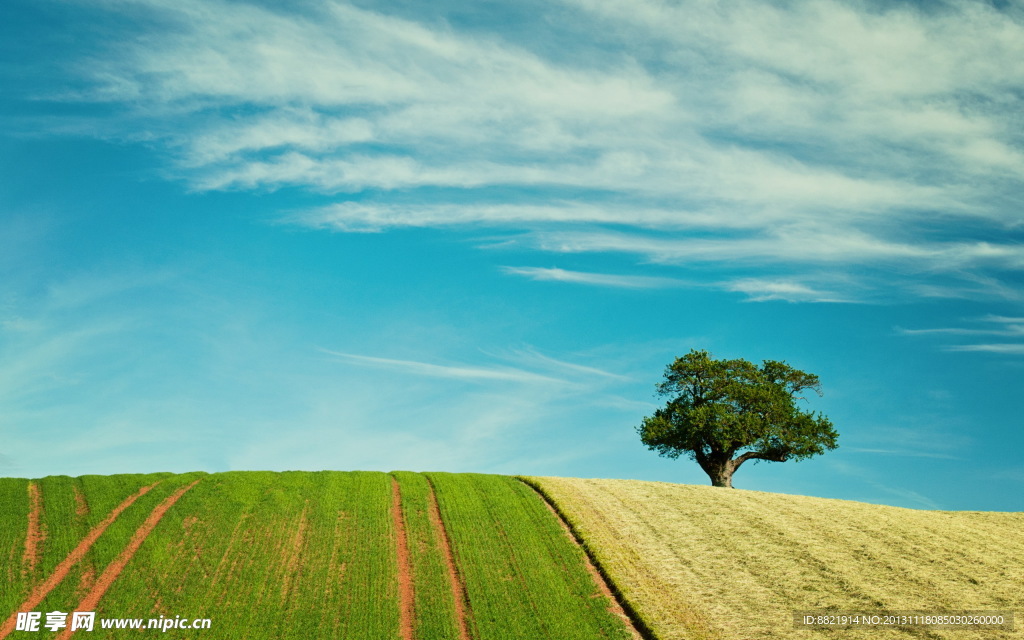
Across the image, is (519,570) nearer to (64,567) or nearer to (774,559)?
(774,559)

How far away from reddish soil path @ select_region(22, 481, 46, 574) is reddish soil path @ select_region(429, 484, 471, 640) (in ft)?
63.6

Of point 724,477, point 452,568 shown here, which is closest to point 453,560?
point 452,568

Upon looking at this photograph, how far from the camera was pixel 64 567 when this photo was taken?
33938 mm

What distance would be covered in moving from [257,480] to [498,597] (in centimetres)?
2059

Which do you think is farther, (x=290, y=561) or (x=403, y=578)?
(x=290, y=561)

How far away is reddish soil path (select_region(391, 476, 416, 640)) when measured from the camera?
30406 mm

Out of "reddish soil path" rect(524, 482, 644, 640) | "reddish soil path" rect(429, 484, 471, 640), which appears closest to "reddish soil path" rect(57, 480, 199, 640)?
"reddish soil path" rect(429, 484, 471, 640)

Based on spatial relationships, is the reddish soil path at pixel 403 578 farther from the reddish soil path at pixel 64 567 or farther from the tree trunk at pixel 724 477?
the tree trunk at pixel 724 477

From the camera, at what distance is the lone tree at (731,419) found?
64.6 m

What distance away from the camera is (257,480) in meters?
45.7

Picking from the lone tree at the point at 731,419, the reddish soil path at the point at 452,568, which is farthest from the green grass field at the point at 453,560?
the lone tree at the point at 731,419

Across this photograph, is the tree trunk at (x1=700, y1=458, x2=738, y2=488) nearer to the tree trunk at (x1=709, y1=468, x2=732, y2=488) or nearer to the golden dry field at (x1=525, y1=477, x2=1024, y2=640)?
the tree trunk at (x1=709, y1=468, x2=732, y2=488)

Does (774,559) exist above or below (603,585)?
above

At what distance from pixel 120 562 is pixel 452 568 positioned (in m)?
16.0
